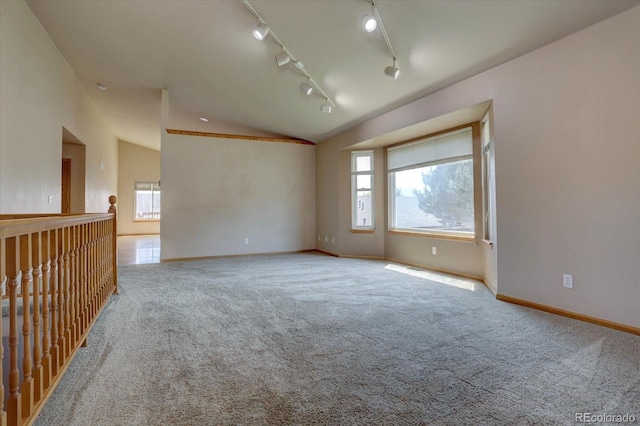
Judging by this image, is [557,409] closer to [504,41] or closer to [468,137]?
[504,41]

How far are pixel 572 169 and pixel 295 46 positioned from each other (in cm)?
317

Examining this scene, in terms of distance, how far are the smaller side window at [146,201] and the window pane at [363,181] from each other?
801cm

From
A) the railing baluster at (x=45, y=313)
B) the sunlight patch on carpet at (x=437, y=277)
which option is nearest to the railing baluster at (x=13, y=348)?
the railing baluster at (x=45, y=313)

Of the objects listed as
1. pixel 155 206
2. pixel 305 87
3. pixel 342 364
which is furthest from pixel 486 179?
pixel 155 206

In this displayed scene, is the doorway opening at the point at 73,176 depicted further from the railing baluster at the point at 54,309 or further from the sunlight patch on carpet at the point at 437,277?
the sunlight patch on carpet at the point at 437,277

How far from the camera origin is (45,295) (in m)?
1.51

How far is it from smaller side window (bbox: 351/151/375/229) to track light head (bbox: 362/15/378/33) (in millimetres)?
3156

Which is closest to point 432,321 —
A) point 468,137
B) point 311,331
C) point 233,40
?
point 311,331

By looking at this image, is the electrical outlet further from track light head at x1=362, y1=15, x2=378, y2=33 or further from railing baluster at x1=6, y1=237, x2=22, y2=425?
railing baluster at x1=6, y1=237, x2=22, y2=425

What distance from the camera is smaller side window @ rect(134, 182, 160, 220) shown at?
35.4 ft

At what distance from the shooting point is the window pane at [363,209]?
6258mm

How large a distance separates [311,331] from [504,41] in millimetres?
3179

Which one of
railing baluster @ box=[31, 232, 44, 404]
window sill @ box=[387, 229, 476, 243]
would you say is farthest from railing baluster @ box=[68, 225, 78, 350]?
window sill @ box=[387, 229, 476, 243]

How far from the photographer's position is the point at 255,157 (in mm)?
6746
